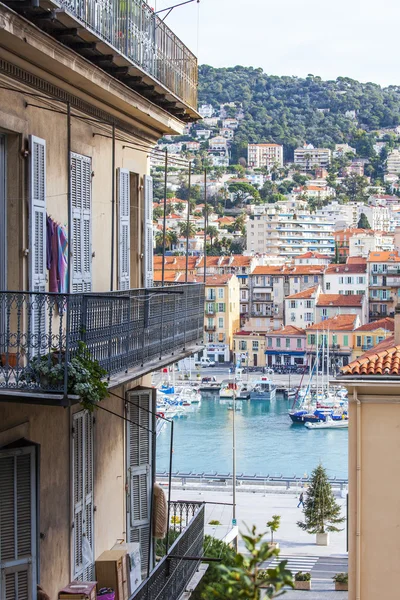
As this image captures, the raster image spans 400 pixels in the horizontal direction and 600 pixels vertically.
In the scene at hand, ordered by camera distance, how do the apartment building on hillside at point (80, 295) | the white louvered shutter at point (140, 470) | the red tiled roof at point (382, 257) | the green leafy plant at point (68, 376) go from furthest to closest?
the red tiled roof at point (382, 257), the white louvered shutter at point (140, 470), the apartment building on hillside at point (80, 295), the green leafy plant at point (68, 376)

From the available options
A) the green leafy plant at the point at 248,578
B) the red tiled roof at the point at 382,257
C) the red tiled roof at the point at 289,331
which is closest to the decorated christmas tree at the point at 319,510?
the green leafy plant at the point at 248,578

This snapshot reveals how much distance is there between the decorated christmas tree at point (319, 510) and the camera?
37.0 metres

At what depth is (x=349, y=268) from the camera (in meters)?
105

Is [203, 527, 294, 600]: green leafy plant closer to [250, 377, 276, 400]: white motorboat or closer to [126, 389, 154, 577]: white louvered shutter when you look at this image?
[126, 389, 154, 577]: white louvered shutter

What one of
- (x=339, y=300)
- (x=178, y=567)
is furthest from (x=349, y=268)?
(x=178, y=567)

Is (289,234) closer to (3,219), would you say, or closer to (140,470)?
(140,470)

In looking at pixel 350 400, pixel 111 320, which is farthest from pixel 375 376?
pixel 111 320

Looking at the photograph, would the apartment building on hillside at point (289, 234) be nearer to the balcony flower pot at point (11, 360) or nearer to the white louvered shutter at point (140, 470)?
the white louvered shutter at point (140, 470)

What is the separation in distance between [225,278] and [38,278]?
309 feet

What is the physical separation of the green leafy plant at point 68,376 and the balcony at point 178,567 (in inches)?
65.5

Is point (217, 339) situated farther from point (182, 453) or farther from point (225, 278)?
point (182, 453)

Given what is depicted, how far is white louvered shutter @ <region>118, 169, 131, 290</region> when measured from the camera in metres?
9.95

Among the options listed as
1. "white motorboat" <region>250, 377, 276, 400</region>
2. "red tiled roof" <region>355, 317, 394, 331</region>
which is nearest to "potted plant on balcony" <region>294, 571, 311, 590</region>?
"white motorboat" <region>250, 377, 276, 400</region>

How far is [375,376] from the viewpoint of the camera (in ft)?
32.6
